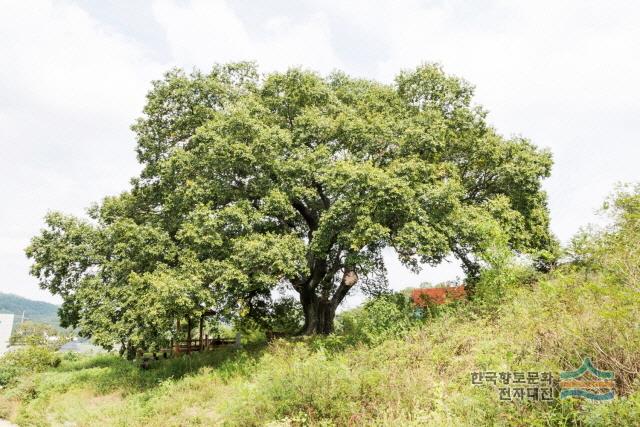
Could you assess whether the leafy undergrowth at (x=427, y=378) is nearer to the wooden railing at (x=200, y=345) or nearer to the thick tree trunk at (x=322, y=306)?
the thick tree trunk at (x=322, y=306)

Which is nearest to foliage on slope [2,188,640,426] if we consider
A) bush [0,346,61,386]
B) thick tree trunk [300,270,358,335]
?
thick tree trunk [300,270,358,335]

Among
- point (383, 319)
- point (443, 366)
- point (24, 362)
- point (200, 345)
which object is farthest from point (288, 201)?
point (24, 362)

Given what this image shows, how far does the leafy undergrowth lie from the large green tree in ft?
8.95

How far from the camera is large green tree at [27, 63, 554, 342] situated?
15375 millimetres

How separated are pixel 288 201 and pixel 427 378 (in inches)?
382

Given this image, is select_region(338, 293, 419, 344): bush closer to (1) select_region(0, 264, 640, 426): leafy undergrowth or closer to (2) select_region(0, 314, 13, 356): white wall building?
(1) select_region(0, 264, 640, 426): leafy undergrowth

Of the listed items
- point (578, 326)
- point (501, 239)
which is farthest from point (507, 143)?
point (578, 326)

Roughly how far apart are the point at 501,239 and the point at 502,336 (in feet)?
19.7

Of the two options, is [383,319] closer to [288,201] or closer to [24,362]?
[288,201]

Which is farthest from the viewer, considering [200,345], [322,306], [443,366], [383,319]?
[200,345]

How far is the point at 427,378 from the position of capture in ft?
28.5

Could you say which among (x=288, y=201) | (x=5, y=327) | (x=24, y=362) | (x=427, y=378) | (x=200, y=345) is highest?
(x=288, y=201)

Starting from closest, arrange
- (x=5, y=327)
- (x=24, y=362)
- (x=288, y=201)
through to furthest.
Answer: (x=288, y=201) < (x=24, y=362) < (x=5, y=327)

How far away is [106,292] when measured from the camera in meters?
18.2
